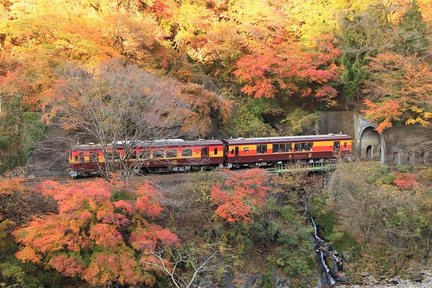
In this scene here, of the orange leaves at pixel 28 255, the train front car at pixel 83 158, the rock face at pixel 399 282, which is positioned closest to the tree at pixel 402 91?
the rock face at pixel 399 282

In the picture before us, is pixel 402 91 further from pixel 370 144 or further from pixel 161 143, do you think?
pixel 161 143

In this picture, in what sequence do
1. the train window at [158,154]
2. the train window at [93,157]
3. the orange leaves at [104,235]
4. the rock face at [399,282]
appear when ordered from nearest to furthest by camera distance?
the orange leaves at [104,235]
the rock face at [399,282]
the train window at [93,157]
the train window at [158,154]

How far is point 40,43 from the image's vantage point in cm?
2356

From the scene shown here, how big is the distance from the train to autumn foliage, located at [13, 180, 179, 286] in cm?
352

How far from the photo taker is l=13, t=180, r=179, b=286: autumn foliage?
1483 centimetres

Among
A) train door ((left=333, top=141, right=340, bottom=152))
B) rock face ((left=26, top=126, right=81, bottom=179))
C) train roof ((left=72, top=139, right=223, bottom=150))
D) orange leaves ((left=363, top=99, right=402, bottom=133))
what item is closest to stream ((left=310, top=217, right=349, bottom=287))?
train door ((left=333, top=141, right=340, bottom=152))

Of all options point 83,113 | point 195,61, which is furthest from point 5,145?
point 195,61

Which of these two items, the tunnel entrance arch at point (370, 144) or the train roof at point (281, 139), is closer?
the train roof at point (281, 139)

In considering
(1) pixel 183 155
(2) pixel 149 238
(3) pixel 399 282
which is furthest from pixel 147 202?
(3) pixel 399 282

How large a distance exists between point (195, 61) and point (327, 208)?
43.8 feet

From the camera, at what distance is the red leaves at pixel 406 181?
23.4 m

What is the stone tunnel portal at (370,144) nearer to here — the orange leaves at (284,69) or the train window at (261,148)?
the orange leaves at (284,69)

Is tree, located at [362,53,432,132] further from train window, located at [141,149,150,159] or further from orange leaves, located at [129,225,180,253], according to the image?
orange leaves, located at [129,225,180,253]

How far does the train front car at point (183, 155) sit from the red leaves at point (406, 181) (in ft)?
32.4
